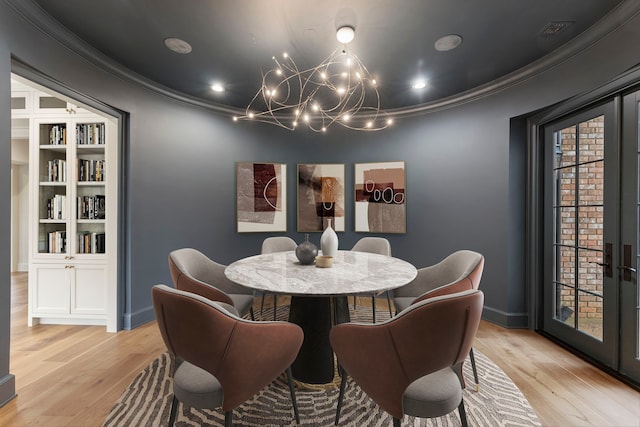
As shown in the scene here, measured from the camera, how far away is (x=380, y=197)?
13.6 ft

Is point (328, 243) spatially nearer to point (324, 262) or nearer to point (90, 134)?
point (324, 262)

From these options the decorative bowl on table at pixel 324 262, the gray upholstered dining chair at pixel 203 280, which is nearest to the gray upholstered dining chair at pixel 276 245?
the gray upholstered dining chair at pixel 203 280

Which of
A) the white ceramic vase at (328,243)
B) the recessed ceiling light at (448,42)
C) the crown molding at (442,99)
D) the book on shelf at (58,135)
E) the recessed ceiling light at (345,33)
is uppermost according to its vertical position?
the recessed ceiling light at (448,42)

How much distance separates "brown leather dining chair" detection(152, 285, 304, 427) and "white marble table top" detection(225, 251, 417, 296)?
0.36 metres

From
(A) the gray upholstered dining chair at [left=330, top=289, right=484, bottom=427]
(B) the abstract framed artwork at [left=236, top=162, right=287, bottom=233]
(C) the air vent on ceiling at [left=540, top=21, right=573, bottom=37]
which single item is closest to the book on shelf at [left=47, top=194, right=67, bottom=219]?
(B) the abstract framed artwork at [left=236, top=162, right=287, bottom=233]

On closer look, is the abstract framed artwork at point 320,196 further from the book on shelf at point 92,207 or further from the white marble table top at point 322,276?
the book on shelf at point 92,207

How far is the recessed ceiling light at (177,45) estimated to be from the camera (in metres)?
2.43

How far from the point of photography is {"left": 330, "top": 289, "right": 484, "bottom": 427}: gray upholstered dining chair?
1.17 m

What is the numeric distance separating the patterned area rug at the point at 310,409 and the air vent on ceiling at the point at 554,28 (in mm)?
2707

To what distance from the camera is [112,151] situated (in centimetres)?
304

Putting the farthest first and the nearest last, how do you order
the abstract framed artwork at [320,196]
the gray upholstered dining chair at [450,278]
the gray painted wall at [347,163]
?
the abstract framed artwork at [320,196] → the gray painted wall at [347,163] → the gray upholstered dining chair at [450,278]

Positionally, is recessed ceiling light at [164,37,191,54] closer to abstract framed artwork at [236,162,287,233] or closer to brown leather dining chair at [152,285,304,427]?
abstract framed artwork at [236,162,287,233]

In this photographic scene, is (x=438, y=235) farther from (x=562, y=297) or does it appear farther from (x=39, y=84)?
(x=39, y=84)

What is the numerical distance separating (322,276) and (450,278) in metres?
1.16
